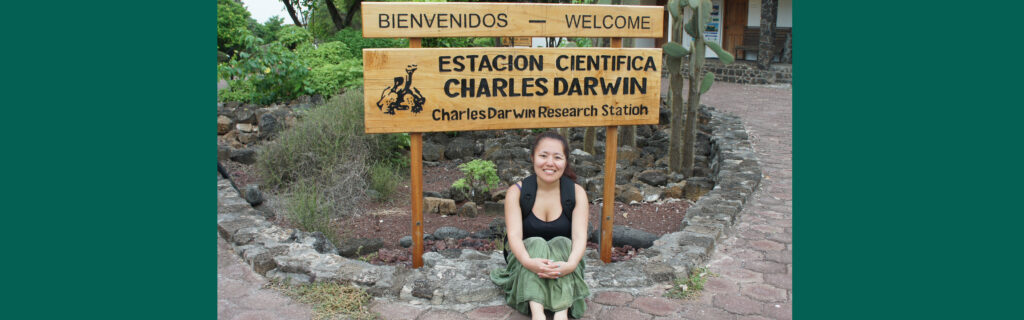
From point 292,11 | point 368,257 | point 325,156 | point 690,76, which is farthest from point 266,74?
point 292,11

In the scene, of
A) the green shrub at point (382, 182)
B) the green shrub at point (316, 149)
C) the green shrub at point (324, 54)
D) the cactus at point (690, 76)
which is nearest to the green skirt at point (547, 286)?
the green shrub at point (382, 182)

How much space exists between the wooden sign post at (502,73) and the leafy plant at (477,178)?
7.04 feet

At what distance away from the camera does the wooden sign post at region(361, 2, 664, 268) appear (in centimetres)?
429

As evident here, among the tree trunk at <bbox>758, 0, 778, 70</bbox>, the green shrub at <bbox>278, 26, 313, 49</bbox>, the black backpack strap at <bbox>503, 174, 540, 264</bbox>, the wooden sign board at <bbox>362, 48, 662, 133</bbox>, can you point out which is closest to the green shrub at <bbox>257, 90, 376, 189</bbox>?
the wooden sign board at <bbox>362, 48, 662, 133</bbox>

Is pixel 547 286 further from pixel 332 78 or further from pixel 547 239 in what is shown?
pixel 332 78

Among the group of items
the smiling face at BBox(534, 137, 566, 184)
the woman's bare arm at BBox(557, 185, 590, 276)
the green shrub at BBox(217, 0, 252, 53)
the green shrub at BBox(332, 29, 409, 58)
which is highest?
the green shrub at BBox(217, 0, 252, 53)

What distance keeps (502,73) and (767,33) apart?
14.6 meters

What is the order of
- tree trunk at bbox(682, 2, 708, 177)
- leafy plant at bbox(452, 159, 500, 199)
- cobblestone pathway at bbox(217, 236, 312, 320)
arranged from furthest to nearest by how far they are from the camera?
tree trunk at bbox(682, 2, 708, 177)
leafy plant at bbox(452, 159, 500, 199)
cobblestone pathway at bbox(217, 236, 312, 320)

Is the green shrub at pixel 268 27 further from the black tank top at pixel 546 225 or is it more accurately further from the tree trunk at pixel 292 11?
the black tank top at pixel 546 225

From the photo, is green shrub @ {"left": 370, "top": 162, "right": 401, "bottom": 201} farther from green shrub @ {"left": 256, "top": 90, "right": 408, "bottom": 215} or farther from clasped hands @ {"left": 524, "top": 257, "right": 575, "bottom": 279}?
clasped hands @ {"left": 524, "top": 257, "right": 575, "bottom": 279}

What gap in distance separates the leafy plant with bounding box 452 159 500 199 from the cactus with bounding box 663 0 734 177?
2.06 meters

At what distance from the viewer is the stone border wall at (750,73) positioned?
58.2ft

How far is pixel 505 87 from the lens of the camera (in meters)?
4.48

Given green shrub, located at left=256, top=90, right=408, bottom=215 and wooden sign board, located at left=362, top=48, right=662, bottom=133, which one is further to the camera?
green shrub, located at left=256, top=90, right=408, bottom=215
